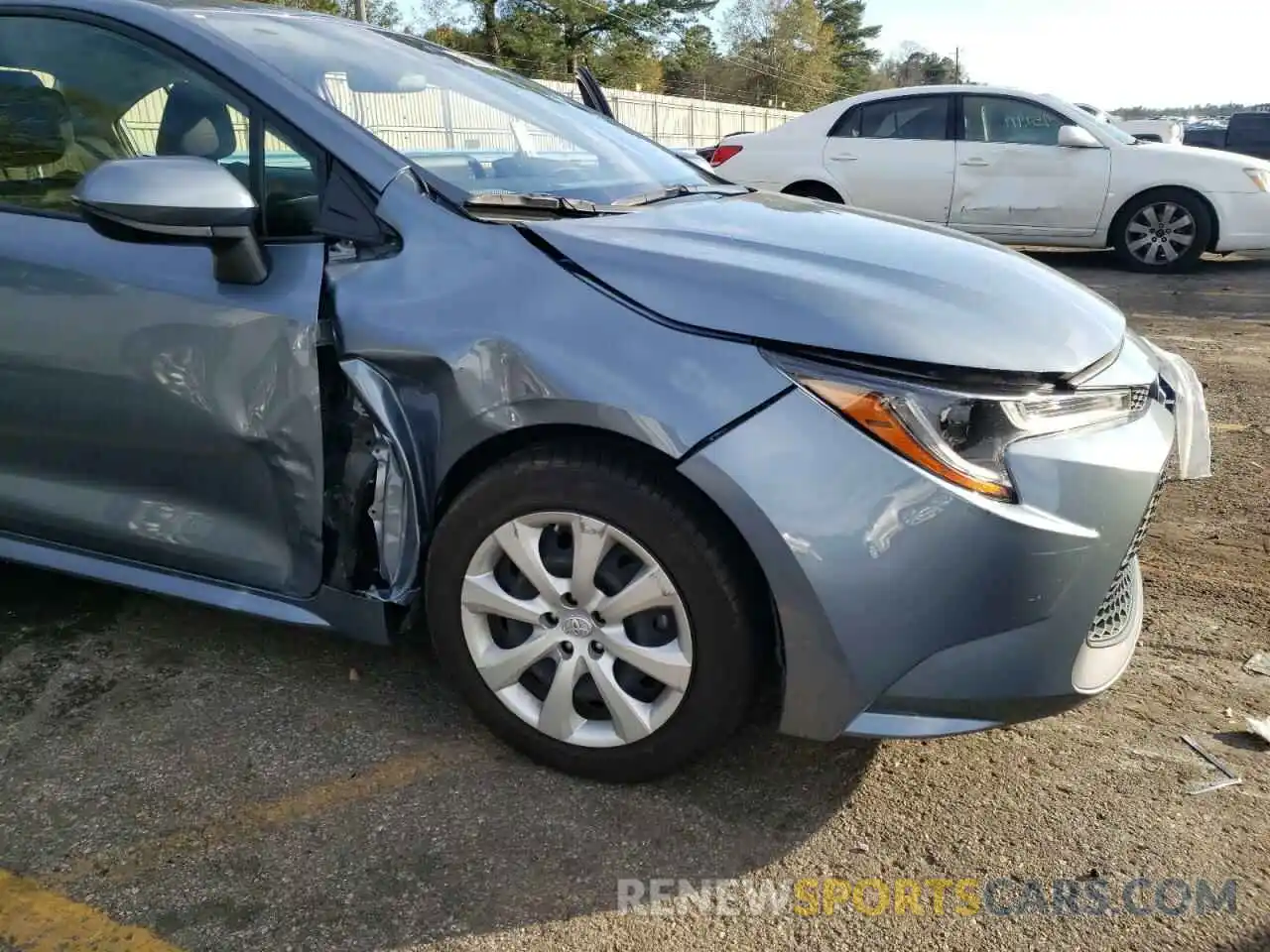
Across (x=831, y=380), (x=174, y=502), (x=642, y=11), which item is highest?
(x=642, y=11)

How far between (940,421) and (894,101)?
7.82 meters

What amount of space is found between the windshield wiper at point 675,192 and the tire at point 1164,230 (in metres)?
6.68

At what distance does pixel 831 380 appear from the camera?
5.84 feet

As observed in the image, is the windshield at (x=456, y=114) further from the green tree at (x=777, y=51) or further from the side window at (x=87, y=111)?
the green tree at (x=777, y=51)

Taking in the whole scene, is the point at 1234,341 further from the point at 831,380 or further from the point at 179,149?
the point at 179,149

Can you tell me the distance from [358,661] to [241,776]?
51 centimetres

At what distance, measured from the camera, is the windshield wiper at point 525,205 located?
6.97 ft

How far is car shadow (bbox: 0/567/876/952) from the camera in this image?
72.9 inches

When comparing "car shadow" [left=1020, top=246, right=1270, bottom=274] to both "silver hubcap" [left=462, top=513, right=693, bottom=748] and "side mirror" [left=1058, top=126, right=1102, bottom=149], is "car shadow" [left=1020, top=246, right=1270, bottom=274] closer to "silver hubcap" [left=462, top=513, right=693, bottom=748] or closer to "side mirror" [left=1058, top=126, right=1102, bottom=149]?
"side mirror" [left=1058, top=126, right=1102, bottom=149]

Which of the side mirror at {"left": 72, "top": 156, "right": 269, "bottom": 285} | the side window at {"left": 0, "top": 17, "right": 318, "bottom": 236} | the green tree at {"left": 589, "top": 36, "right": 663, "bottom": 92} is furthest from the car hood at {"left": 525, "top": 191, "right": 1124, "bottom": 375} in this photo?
the green tree at {"left": 589, "top": 36, "right": 663, "bottom": 92}

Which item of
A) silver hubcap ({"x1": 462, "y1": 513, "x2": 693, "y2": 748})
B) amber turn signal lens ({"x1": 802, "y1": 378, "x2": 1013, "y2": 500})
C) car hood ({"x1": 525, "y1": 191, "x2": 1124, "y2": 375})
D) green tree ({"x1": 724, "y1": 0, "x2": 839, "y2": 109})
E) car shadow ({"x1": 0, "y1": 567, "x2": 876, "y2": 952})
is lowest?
car shadow ({"x1": 0, "y1": 567, "x2": 876, "y2": 952})

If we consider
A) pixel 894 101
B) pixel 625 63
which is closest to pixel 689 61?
pixel 625 63

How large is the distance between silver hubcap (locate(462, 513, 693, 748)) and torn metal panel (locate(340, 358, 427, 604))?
0.19 m

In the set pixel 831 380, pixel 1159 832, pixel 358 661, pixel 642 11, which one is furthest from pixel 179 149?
pixel 642 11
